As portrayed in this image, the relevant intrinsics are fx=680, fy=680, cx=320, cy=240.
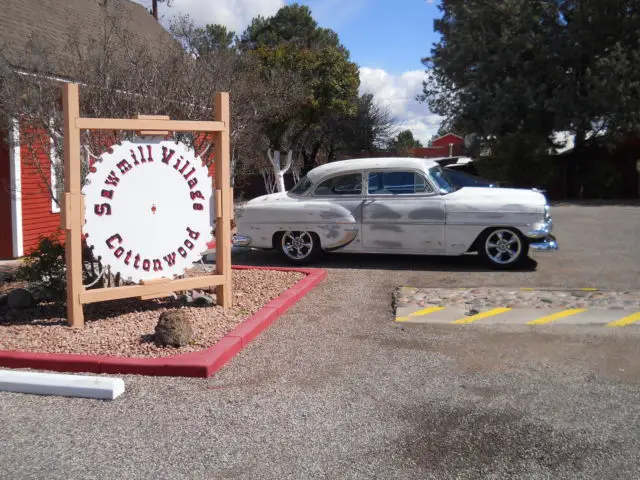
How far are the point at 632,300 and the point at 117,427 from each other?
6.16 meters

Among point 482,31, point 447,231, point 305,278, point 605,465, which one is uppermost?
point 482,31

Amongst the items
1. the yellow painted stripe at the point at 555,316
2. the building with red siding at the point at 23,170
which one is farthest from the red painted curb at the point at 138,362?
the building with red siding at the point at 23,170

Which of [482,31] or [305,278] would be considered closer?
[305,278]

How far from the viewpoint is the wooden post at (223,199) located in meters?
7.25

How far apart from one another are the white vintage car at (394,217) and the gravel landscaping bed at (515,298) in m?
1.34

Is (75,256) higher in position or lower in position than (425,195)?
lower

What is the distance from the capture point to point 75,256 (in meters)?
6.37

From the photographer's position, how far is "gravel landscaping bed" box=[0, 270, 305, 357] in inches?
233

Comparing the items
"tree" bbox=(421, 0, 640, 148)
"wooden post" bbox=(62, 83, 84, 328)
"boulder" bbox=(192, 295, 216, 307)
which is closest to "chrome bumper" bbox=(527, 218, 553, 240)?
"boulder" bbox=(192, 295, 216, 307)

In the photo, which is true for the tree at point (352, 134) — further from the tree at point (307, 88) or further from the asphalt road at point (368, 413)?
the asphalt road at point (368, 413)

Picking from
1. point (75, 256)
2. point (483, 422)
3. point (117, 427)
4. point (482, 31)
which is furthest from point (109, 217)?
point (482, 31)

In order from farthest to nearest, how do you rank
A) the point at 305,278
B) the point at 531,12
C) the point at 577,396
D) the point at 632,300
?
the point at 531,12
the point at 305,278
the point at 632,300
the point at 577,396

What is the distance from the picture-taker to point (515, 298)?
820cm

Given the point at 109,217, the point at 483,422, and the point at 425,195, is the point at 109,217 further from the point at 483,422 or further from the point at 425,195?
the point at 425,195
